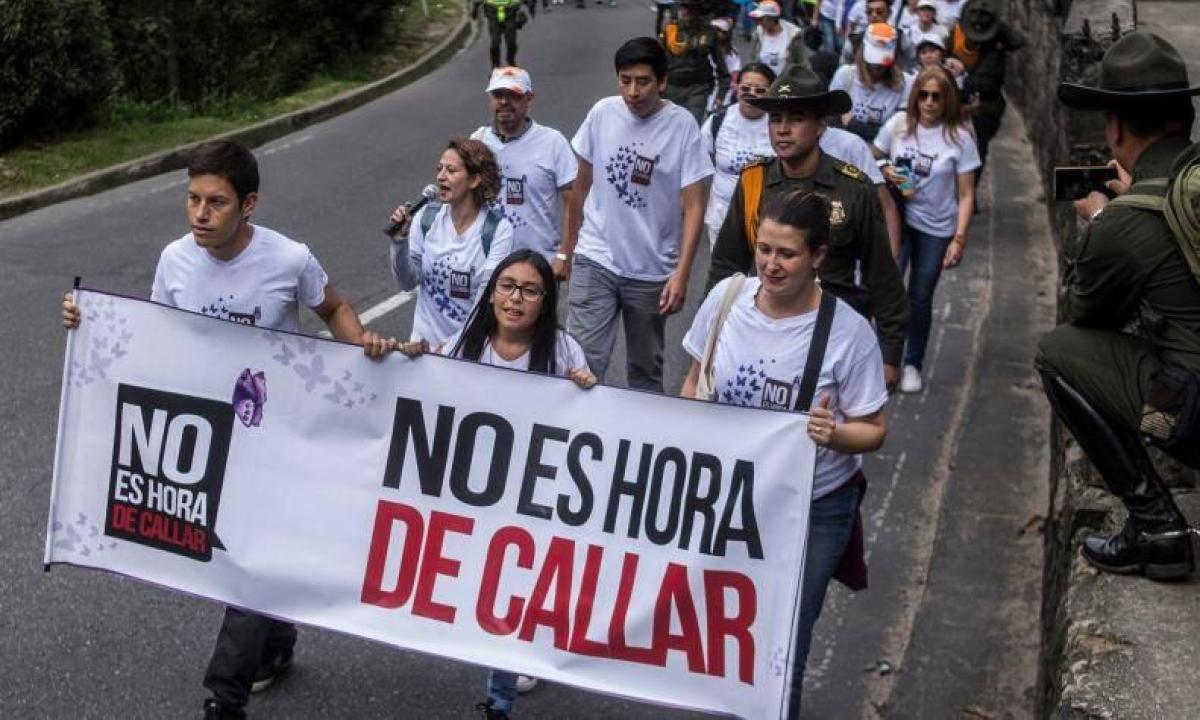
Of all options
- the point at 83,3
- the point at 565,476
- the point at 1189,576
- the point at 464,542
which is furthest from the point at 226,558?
the point at 83,3

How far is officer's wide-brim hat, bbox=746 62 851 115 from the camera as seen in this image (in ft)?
19.1

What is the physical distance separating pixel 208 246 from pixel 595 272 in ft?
8.11

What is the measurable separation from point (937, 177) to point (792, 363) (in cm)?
465

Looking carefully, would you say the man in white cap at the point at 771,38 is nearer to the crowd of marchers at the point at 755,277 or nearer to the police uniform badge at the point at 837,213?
the crowd of marchers at the point at 755,277

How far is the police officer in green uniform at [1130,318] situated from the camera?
4.74m

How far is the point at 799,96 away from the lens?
19.2 ft

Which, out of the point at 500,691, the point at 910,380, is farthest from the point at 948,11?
the point at 500,691

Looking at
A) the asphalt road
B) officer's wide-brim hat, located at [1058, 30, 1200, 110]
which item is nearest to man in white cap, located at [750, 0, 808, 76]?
the asphalt road

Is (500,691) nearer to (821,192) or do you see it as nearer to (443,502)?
(443,502)

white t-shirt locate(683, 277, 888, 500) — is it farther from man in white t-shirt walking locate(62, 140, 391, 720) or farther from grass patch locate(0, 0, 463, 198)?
grass patch locate(0, 0, 463, 198)

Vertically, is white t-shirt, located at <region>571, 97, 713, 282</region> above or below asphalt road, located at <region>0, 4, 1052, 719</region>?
above

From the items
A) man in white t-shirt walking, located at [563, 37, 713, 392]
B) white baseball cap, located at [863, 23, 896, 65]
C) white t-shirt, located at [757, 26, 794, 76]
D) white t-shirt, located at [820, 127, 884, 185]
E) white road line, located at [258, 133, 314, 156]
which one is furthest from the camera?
white road line, located at [258, 133, 314, 156]

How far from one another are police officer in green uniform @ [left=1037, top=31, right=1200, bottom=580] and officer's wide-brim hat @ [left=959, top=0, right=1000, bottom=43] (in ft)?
26.7

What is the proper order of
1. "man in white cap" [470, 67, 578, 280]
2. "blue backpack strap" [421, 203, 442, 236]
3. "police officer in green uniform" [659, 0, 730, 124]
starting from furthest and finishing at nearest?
"police officer in green uniform" [659, 0, 730, 124] → "man in white cap" [470, 67, 578, 280] → "blue backpack strap" [421, 203, 442, 236]
